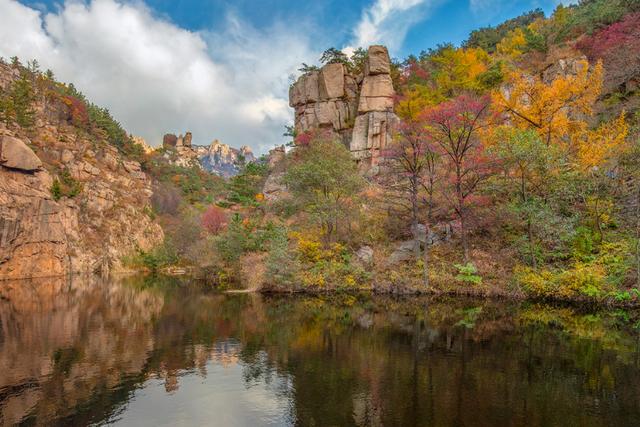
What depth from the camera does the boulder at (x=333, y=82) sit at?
163ft

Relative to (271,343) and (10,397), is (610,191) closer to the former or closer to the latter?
(271,343)

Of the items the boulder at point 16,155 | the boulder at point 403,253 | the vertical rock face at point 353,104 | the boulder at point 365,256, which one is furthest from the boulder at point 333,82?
the boulder at point 16,155

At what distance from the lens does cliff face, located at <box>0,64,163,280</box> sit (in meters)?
46.6

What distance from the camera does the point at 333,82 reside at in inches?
1966

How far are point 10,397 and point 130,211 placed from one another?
62.6 meters

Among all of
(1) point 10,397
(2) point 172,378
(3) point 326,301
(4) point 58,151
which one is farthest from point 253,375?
(4) point 58,151

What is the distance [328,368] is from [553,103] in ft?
85.3

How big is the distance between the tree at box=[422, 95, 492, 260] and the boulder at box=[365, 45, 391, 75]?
812 inches

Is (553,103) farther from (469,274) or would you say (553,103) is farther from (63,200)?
(63,200)

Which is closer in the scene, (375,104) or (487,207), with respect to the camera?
(487,207)

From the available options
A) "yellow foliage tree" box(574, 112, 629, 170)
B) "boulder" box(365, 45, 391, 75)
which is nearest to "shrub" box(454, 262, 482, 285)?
"yellow foliage tree" box(574, 112, 629, 170)

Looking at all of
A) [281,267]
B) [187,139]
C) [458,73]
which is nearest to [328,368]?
[281,267]

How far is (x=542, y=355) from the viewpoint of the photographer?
39.2 ft

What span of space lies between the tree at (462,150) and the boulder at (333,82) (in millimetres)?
23275
